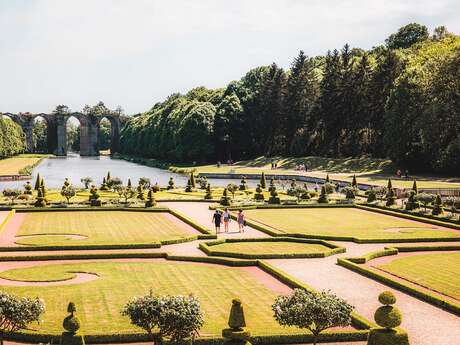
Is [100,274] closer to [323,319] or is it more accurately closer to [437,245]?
[323,319]

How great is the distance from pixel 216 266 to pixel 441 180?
5580 cm

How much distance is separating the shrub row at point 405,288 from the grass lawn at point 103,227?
1192 cm

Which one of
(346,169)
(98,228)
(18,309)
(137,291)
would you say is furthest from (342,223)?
(346,169)

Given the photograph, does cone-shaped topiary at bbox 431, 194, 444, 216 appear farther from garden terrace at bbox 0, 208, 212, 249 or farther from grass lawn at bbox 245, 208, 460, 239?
garden terrace at bbox 0, 208, 212, 249

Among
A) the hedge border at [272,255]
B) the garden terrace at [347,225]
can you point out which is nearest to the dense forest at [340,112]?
the garden terrace at [347,225]

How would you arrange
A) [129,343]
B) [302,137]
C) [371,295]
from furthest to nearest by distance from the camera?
[302,137] → [371,295] → [129,343]

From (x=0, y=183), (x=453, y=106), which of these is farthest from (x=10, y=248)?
(x=453, y=106)

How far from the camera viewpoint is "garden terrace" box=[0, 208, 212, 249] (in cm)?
3669

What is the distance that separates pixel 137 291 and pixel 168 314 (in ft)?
30.2

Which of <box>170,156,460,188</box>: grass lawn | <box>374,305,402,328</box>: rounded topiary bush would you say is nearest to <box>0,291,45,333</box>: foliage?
<box>374,305,402,328</box>: rounded topiary bush

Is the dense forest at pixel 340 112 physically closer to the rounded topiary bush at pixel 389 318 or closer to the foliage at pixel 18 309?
the rounded topiary bush at pixel 389 318

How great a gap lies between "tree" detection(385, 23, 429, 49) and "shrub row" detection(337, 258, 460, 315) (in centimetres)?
13550

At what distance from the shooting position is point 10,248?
34.1m

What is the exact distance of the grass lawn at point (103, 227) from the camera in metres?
37.9
